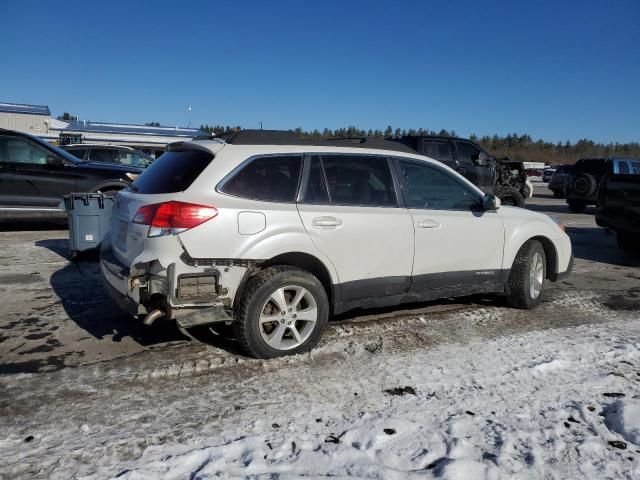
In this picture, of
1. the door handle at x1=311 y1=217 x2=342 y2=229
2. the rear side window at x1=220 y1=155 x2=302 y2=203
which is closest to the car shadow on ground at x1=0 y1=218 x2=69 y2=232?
the rear side window at x1=220 y1=155 x2=302 y2=203

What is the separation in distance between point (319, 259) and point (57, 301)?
3.03m

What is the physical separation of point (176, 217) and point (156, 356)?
46.4 inches

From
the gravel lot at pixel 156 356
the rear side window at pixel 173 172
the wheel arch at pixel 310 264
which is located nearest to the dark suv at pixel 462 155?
the gravel lot at pixel 156 356

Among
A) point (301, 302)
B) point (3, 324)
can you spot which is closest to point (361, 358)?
point (301, 302)

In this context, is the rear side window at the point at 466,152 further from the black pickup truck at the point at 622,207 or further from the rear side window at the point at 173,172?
the rear side window at the point at 173,172

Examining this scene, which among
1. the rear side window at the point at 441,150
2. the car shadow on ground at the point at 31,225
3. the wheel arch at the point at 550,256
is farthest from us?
the rear side window at the point at 441,150

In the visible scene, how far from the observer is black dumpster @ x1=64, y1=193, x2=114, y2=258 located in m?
6.82

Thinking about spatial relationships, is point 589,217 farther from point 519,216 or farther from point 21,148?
point 21,148

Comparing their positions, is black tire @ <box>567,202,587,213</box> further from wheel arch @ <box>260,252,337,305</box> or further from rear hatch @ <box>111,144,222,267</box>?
rear hatch @ <box>111,144,222,267</box>

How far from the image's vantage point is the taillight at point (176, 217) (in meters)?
3.58

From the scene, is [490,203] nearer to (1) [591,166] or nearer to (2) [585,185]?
(2) [585,185]

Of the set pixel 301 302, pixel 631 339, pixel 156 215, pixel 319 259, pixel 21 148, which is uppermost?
pixel 21 148

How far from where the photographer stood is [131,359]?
3.96 metres

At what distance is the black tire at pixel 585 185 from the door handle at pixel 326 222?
49.2ft
